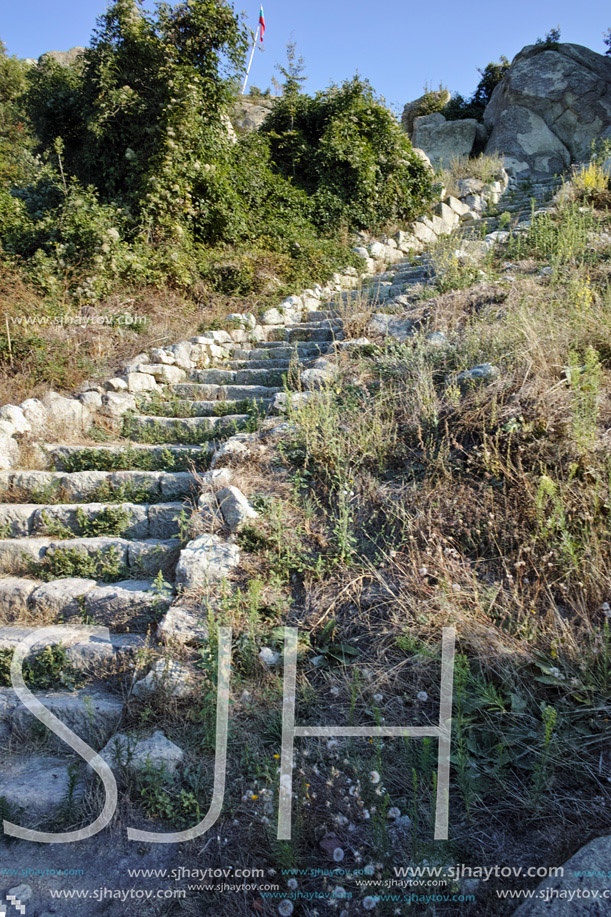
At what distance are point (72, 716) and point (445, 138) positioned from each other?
679 inches

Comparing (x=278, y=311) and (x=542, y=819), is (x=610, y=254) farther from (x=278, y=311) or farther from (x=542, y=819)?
(x=542, y=819)

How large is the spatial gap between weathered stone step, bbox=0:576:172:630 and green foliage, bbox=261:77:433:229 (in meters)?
9.22

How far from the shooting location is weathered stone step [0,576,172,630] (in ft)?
11.2

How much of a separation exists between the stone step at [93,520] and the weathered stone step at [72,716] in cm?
141

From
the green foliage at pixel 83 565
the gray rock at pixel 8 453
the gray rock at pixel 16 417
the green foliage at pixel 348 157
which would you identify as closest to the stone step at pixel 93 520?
the green foliage at pixel 83 565

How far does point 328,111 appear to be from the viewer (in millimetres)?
11328

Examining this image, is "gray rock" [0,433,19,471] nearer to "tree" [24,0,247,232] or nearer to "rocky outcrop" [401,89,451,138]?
"tree" [24,0,247,232]

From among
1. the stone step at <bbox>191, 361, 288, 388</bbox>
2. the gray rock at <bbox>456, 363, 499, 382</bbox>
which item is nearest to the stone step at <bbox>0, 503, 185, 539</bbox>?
the gray rock at <bbox>456, 363, 499, 382</bbox>

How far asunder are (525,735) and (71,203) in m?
8.13

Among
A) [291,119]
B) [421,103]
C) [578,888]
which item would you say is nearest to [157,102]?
[291,119]

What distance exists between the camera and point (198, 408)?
5852 millimetres

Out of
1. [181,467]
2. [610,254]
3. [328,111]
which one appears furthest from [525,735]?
[328,111]

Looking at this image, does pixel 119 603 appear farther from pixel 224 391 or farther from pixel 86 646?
pixel 224 391

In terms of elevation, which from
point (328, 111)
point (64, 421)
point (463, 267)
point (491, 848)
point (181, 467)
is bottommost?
point (491, 848)
